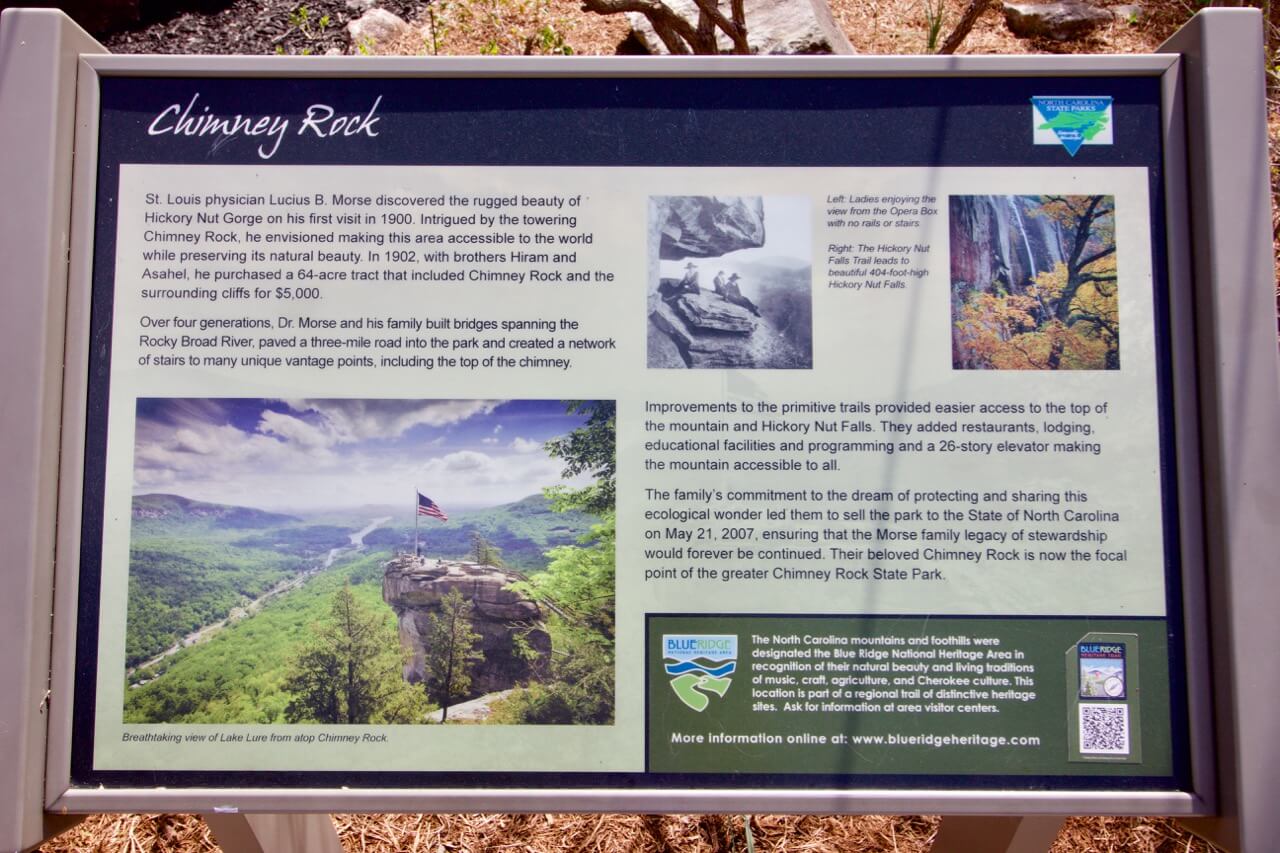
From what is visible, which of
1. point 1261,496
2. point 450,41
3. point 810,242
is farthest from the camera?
point 450,41

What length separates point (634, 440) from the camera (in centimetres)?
190

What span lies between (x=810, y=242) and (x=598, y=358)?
1.90 feet

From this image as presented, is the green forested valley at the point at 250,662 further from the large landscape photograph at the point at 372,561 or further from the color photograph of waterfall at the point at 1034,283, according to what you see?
the color photograph of waterfall at the point at 1034,283

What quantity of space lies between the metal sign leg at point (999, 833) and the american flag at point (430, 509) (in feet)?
5.42

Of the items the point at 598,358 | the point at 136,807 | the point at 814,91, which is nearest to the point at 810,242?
the point at 814,91

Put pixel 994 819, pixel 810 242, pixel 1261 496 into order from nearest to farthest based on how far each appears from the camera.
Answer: pixel 1261 496
pixel 810 242
pixel 994 819

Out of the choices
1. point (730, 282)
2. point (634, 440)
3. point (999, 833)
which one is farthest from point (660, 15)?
point (999, 833)

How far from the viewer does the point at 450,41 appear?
5.12 meters

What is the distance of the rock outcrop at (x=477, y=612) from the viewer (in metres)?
1.89

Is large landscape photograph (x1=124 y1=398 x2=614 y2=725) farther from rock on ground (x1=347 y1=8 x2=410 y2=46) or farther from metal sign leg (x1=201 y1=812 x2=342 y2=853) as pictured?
rock on ground (x1=347 y1=8 x2=410 y2=46)

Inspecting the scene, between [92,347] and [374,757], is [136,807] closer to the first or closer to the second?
[374,757]

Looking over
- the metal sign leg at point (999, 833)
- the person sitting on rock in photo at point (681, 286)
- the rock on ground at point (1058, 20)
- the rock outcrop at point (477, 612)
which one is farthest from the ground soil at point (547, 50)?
the person sitting on rock in photo at point (681, 286)

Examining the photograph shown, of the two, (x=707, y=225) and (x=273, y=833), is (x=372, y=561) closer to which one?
(x=273, y=833)

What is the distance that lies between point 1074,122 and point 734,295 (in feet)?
3.06
